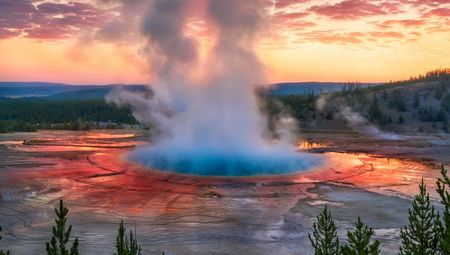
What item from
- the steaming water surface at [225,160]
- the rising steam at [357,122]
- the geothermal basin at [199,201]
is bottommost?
the geothermal basin at [199,201]

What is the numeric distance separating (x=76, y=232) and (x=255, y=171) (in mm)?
13305

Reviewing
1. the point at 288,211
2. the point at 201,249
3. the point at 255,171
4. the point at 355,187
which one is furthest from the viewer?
the point at 255,171

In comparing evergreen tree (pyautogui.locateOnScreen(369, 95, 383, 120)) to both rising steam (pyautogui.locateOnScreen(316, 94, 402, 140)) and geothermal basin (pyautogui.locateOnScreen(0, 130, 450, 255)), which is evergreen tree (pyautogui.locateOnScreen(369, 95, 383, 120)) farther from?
geothermal basin (pyautogui.locateOnScreen(0, 130, 450, 255))

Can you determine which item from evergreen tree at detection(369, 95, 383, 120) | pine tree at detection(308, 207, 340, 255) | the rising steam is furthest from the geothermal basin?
evergreen tree at detection(369, 95, 383, 120)

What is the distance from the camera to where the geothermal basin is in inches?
537

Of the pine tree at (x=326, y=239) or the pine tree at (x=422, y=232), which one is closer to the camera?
the pine tree at (x=326, y=239)

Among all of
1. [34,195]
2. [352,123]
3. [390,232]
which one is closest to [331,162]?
[390,232]

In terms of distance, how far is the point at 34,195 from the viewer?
63.8 feet

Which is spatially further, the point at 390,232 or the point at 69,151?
the point at 69,151

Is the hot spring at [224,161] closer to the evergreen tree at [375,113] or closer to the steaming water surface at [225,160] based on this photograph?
the steaming water surface at [225,160]

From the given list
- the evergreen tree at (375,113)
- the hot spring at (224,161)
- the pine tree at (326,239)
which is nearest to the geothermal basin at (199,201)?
the hot spring at (224,161)

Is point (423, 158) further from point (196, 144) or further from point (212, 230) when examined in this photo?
Answer: point (212, 230)

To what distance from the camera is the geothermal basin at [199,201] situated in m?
13.6

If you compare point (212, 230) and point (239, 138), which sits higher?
point (239, 138)
